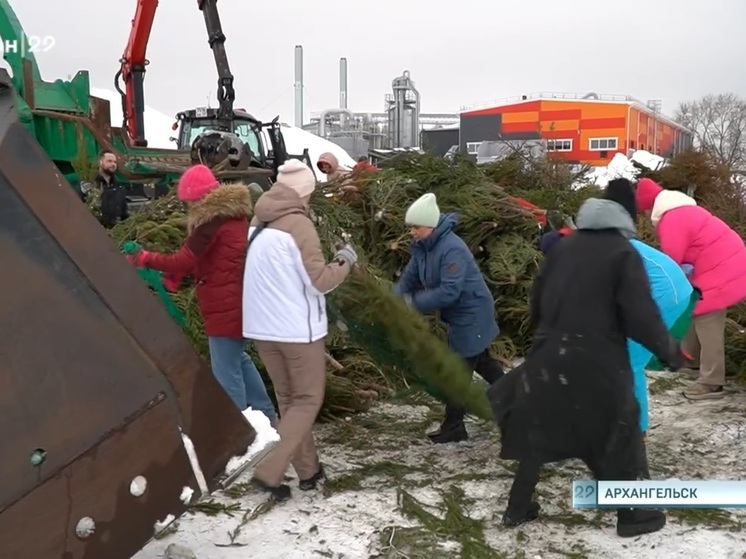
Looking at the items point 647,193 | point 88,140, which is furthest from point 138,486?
point 88,140

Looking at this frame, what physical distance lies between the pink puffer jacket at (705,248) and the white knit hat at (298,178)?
2863 millimetres

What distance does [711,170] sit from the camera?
9359mm

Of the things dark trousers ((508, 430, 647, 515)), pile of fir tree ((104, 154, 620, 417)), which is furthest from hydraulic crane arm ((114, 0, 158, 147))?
dark trousers ((508, 430, 647, 515))

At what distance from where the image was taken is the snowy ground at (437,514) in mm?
3375

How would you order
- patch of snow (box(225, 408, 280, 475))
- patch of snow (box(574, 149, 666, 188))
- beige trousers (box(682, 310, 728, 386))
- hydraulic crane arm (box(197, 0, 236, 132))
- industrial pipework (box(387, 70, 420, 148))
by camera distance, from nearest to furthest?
patch of snow (box(225, 408, 280, 475)) < beige trousers (box(682, 310, 728, 386)) < patch of snow (box(574, 149, 666, 188)) < hydraulic crane arm (box(197, 0, 236, 132)) < industrial pipework (box(387, 70, 420, 148))

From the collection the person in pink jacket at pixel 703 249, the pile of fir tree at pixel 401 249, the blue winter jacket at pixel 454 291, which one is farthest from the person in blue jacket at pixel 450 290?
the person in pink jacket at pixel 703 249

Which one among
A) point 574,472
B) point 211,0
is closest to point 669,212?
point 574,472

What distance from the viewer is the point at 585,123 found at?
40688 millimetres

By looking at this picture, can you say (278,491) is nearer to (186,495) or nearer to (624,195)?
(186,495)

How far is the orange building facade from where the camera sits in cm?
3881

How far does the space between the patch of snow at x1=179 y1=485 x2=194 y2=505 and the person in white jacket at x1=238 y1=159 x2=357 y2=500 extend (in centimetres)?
148

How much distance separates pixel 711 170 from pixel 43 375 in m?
9.18

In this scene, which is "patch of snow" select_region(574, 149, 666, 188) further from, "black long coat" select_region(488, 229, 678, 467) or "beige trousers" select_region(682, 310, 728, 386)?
"black long coat" select_region(488, 229, 678, 467)

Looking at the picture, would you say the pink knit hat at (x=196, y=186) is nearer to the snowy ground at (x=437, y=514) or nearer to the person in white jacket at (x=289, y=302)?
the person in white jacket at (x=289, y=302)
